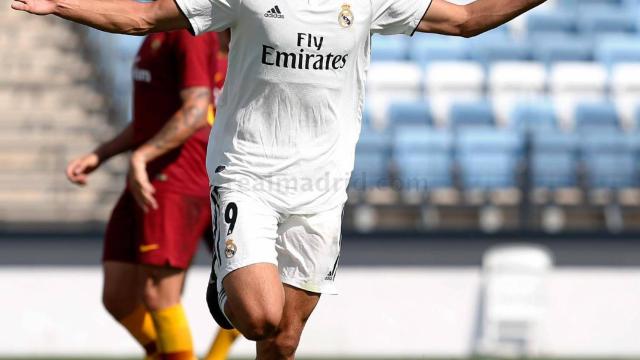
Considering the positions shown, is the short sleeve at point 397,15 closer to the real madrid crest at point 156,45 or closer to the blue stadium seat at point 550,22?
the real madrid crest at point 156,45

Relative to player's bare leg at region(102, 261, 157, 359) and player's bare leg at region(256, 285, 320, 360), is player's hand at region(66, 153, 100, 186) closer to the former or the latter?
player's bare leg at region(102, 261, 157, 359)

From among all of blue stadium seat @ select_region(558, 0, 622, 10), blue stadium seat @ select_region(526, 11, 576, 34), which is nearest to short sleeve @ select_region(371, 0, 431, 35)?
blue stadium seat @ select_region(526, 11, 576, 34)

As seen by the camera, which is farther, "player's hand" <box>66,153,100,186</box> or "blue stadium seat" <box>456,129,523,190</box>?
"blue stadium seat" <box>456,129,523,190</box>

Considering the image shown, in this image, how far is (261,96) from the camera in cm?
458

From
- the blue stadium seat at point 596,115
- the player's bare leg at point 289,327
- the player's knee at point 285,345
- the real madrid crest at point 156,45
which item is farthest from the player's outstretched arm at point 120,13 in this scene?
the blue stadium seat at point 596,115

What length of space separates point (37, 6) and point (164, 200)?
198 centimetres

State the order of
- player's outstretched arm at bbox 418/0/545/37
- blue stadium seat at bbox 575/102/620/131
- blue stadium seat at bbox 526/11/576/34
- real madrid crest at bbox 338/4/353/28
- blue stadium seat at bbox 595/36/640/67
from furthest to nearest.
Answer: blue stadium seat at bbox 526/11/576/34, blue stadium seat at bbox 595/36/640/67, blue stadium seat at bbox 575/102/620/131, player's outstretched arm at bbox 418/0/545/37, real madrid crest at bbox 338/4/353/28

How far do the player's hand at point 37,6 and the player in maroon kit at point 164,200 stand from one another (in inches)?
63.5

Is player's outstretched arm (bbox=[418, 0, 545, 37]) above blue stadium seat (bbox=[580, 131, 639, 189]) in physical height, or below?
above

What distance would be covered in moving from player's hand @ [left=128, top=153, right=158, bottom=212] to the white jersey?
36.9 inches

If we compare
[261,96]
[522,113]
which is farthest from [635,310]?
[261,96]

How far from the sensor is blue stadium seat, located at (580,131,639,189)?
9.88 metres

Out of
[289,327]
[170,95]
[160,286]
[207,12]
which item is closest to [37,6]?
[207,12]

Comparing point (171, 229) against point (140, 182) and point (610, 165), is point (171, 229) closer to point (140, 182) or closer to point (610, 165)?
point (140, 182)
